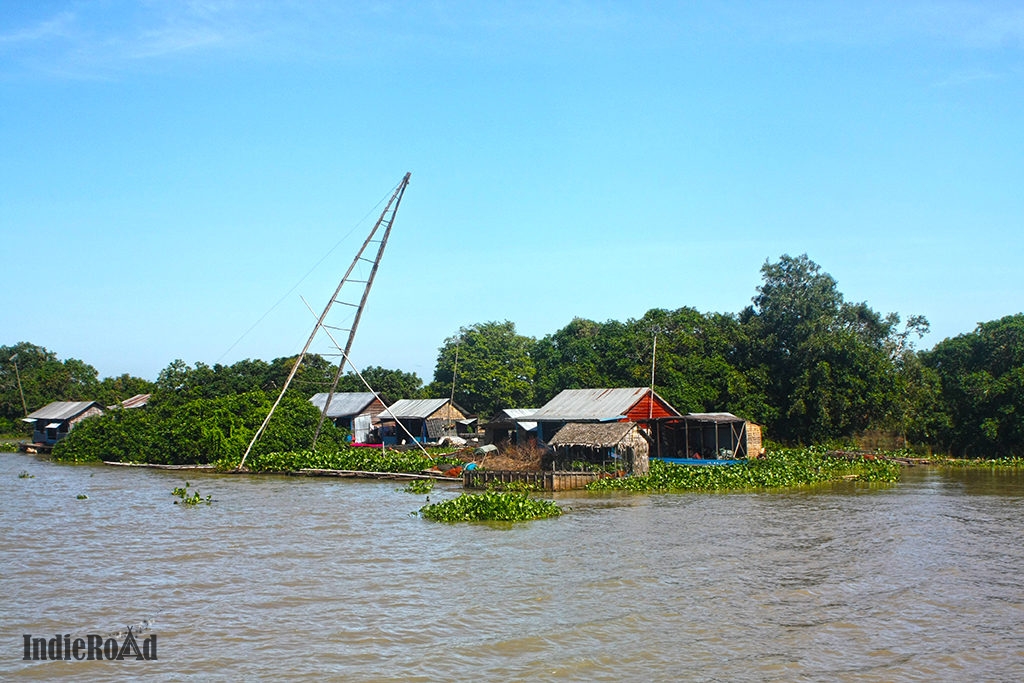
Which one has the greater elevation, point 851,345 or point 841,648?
point 851,345

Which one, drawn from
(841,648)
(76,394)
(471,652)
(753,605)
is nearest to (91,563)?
(471,652)

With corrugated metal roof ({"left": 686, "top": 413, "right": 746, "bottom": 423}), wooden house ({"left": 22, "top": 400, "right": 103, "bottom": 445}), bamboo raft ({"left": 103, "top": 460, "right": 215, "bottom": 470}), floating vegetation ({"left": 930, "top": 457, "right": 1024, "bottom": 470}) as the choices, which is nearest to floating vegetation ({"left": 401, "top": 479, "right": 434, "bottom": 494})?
bamboo raft ({"left": 103, "top": 460, "right": 215, "bottom": 470})

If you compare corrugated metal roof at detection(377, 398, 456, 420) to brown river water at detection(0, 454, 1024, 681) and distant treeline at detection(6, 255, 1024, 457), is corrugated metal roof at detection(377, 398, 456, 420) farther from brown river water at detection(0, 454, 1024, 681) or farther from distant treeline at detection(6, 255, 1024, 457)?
brown river water at detection(0, 454, 1024, 681)

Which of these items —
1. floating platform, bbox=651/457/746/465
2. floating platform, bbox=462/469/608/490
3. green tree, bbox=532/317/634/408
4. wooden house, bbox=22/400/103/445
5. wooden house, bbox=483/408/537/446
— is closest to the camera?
floating platform, bbox=462/469/608/490

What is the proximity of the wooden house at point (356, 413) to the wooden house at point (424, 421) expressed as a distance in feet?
1.98

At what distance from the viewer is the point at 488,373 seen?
177ft

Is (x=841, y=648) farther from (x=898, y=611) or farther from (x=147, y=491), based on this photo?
(x=147, y=491)

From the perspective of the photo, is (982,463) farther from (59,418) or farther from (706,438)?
(59,418)

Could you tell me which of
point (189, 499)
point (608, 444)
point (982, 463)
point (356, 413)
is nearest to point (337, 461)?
point (189, 499)

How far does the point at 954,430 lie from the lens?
3822 centimetres

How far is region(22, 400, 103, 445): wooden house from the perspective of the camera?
49344 millimetres

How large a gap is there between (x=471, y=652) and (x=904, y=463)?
29370mm

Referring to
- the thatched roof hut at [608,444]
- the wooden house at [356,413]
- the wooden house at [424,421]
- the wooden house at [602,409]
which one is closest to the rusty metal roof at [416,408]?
the wooden house at [424,421]

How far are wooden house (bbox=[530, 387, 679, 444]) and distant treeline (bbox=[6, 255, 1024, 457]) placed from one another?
2.58 meters
